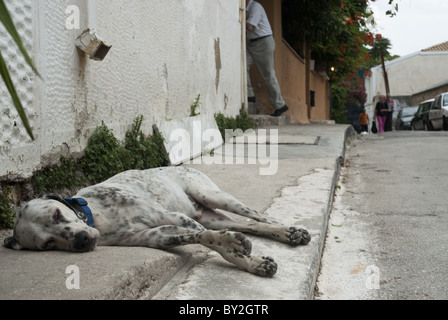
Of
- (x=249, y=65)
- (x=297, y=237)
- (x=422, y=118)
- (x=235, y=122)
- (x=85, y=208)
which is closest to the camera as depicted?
(x=85, y=208)

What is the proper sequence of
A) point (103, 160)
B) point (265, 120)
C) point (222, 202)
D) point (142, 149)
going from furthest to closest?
point (265, 120) < point (142, 149) < point (103, 160) < point (222, 202)

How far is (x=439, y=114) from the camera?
74.5 feet

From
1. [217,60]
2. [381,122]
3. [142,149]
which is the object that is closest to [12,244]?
[142,149]

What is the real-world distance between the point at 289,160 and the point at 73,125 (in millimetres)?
3009

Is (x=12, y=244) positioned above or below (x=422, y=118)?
below

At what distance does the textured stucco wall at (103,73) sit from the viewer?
3.49 metres

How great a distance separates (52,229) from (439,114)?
871 inches

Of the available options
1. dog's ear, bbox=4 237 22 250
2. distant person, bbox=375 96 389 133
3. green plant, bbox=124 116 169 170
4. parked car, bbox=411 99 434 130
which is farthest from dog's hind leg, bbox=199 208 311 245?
parked car, bbox=411 99 434 130

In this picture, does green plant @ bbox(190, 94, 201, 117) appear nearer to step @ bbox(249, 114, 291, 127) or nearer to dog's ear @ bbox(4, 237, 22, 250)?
step @ bbox(249, 114, 291, 127)

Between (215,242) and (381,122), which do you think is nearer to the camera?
(215,242)

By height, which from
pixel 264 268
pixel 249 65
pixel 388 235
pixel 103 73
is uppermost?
pixel 249 65

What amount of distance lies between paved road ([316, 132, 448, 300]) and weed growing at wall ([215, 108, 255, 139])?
6.21ft

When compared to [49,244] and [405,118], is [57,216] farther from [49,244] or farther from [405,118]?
[405,118]

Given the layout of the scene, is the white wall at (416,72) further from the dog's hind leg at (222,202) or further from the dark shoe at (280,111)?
the dog's hind leg at (222,202)
